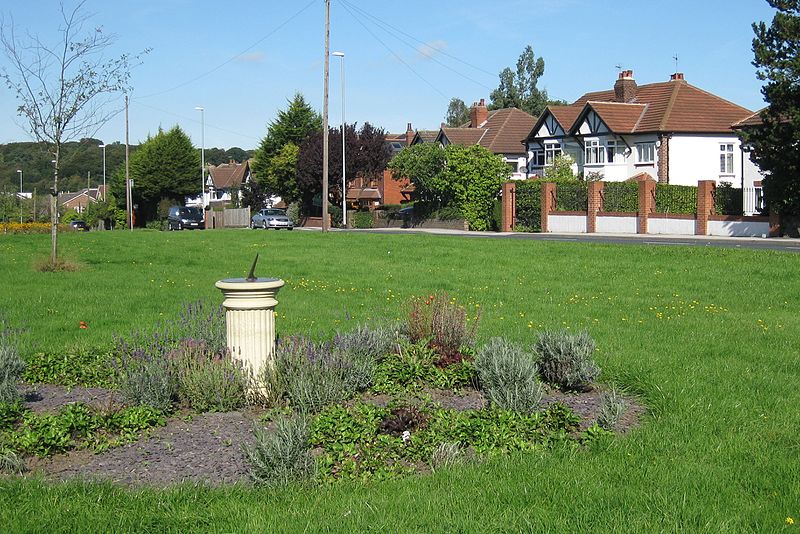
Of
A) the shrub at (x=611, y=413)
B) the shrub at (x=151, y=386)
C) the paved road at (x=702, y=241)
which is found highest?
the paved road at (x=702, y=241)

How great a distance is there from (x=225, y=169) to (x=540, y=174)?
223 ft

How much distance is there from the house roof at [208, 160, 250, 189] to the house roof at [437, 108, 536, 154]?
146 feet

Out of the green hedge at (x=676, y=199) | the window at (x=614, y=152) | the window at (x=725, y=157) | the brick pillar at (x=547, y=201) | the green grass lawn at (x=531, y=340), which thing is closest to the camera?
the green grass lawn at (x=531, y=340)

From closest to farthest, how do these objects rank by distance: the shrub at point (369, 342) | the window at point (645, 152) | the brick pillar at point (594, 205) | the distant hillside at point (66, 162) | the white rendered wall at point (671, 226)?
the shrub at point (369, 342) → the distant hillside at point (66, 162) → the white rendered wall at point (671, 226) → the brick pillar at point (594, 205) → the window at point (645, 152)

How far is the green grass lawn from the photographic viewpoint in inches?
188

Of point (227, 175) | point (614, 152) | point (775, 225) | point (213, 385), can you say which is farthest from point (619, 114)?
point (227, 175)

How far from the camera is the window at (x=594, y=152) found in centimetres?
5584

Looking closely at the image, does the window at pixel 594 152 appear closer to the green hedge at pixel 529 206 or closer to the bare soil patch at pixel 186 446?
the green hedge at pixel 529 206

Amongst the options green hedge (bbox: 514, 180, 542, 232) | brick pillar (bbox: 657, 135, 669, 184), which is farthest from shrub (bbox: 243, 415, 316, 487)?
brick pillar (bbox: 657, 135, 669, 184)

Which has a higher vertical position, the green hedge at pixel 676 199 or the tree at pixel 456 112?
the tree at pixel 456 112

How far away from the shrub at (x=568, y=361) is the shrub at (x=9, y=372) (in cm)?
460

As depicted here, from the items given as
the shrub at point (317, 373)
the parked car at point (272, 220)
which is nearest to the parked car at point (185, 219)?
the parked car at point (272, 220)

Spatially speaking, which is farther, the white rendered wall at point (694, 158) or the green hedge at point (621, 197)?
the white rendered wall at point (694, 158)

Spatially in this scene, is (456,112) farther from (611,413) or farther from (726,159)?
(611,413)
